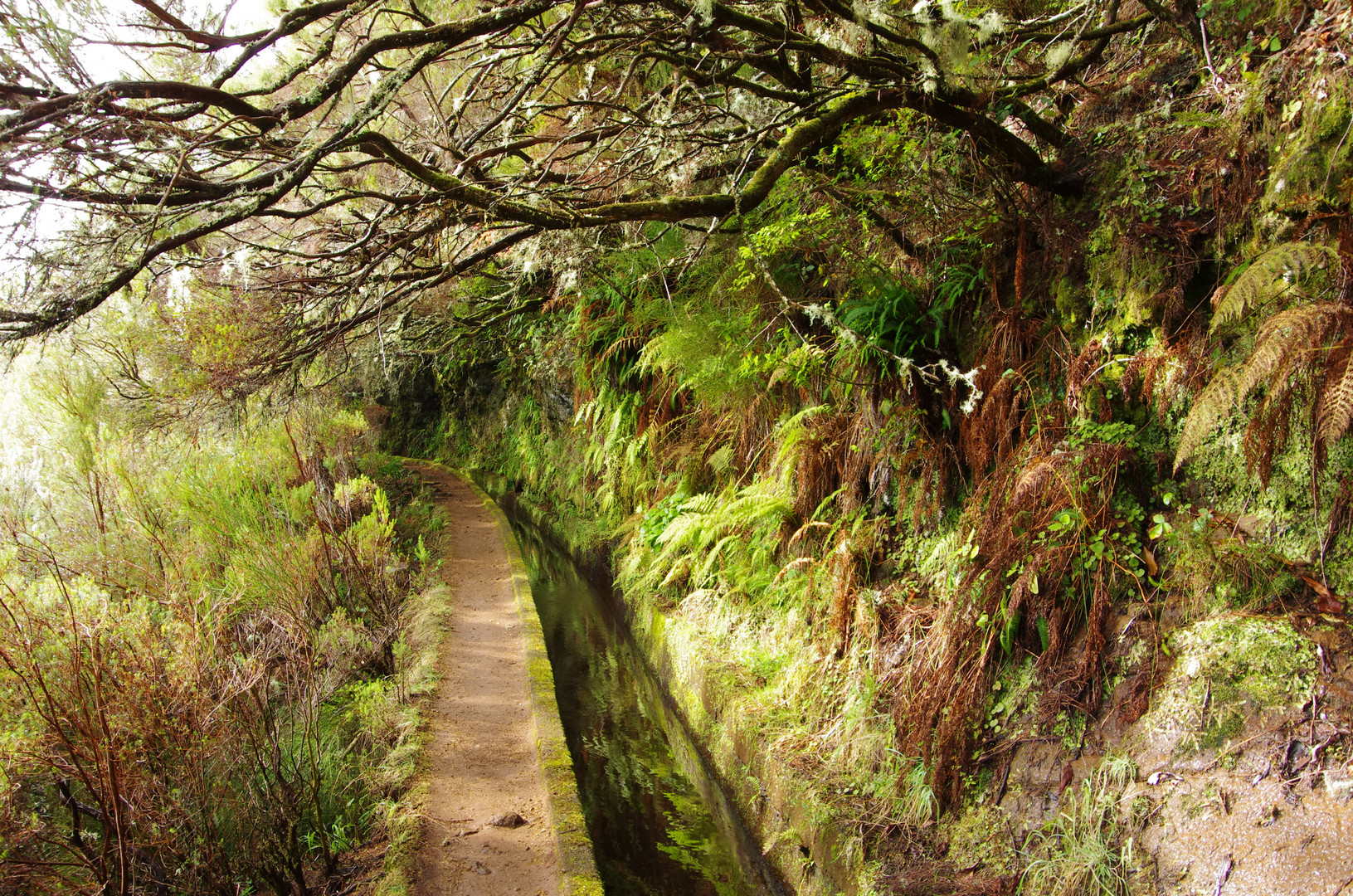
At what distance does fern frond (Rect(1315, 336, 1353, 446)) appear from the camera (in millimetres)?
2385

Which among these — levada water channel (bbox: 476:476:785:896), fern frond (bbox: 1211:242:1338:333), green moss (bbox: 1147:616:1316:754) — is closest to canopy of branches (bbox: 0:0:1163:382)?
fern frond (bbox: 1211:242:1338:333)

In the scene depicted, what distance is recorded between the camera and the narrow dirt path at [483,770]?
3916 mm

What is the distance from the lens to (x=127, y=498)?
22.4 feet

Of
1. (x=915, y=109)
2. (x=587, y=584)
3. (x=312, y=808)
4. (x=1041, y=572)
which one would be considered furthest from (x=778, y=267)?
(x=587, y=584)

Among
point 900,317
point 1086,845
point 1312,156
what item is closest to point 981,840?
point 1086,845

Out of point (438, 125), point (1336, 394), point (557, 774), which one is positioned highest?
point (438, 125)

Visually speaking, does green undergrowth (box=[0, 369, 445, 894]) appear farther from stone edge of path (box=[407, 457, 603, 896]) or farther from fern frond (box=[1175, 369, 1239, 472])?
fern frond (box=[1175, 369, 1239, 472])

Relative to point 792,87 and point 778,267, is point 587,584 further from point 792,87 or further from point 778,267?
point 792,87

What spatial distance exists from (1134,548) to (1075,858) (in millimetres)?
1346

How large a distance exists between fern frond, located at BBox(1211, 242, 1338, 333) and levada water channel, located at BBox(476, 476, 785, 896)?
377 centimetres

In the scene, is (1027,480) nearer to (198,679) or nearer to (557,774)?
(557,774)

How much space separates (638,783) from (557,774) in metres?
1.19

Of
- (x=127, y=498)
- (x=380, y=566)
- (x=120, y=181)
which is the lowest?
(x=380, y=566)

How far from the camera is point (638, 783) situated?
5.79 meters
